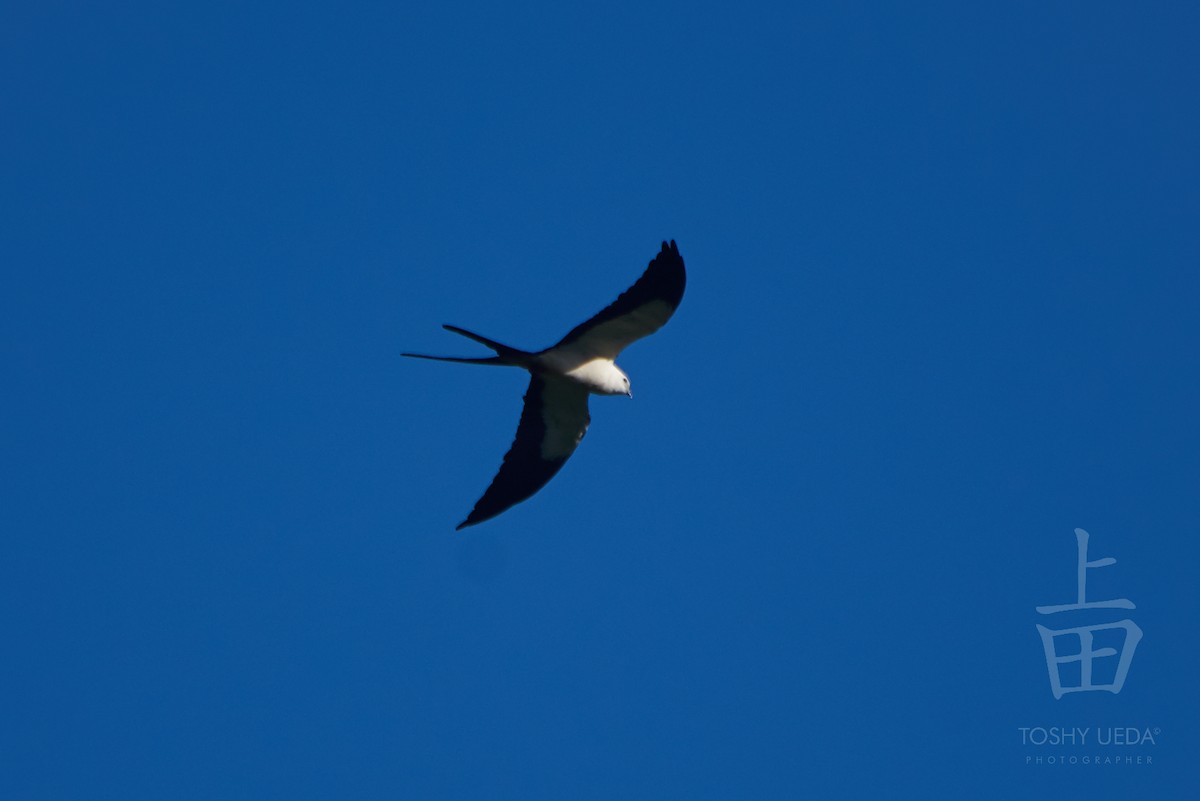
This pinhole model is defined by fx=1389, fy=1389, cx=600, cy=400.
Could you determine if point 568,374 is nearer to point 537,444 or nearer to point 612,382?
point 612,382

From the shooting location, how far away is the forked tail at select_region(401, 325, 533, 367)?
1065 cm

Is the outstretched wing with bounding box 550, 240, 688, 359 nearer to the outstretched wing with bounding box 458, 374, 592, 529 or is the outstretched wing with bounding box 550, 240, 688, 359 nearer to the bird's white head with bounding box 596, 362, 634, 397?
the bird's white head with bounding box 596, 362, 634, 397

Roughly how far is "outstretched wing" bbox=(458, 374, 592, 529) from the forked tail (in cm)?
52

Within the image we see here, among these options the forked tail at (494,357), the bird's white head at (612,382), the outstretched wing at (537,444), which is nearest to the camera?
the forked tail at (494,357)

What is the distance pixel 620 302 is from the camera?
11531mm

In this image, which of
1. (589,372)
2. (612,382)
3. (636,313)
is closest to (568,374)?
(589,372)

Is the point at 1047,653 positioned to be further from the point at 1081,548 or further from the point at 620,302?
the point at 620,302

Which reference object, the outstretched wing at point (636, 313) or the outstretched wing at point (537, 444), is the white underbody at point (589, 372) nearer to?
the outstretched wing at point (636, 313)

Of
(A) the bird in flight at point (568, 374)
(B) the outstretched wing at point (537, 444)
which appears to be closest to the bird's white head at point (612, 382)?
(A) the bird in flight at point (568, 374)

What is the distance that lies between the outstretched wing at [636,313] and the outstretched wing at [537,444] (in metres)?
0.52

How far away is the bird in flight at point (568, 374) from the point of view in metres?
11.4

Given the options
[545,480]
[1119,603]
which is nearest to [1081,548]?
[1119,603]

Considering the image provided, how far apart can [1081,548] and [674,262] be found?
7128 millimetres

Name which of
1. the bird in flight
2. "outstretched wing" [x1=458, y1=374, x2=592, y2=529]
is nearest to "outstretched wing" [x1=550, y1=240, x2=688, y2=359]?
the bird in flight
